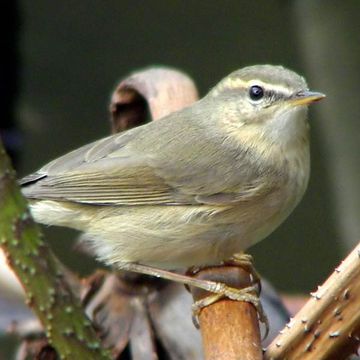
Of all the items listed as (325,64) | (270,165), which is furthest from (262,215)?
(325,64)

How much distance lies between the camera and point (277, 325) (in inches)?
118

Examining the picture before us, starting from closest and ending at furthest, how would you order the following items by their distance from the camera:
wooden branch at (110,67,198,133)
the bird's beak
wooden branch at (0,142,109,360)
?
wooden branch at (0,142,109,360) → the bird's beak → wooden branch at (110,67,198,133)

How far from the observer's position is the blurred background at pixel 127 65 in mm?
6086

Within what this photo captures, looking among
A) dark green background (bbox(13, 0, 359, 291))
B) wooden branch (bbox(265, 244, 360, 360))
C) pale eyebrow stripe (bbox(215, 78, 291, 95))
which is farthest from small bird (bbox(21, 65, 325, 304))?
dark green background (bbox(13, 0, 359, 291))

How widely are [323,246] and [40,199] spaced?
12.3 feet

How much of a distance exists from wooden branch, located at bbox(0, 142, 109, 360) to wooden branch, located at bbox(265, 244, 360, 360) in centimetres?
48

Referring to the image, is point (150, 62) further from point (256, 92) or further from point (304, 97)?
point (304, 97)

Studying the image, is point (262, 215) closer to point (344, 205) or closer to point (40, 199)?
point (40, 199)

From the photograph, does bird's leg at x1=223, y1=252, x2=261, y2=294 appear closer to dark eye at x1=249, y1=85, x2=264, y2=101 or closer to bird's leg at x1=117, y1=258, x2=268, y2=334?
bird's leg at x1=117, y1=258, x2=268, y2=334

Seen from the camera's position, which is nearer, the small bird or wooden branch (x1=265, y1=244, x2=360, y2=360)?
wooden branch (x1=265, y1=244, x2=360, y2=360)

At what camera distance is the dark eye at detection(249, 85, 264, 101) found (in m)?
3.09

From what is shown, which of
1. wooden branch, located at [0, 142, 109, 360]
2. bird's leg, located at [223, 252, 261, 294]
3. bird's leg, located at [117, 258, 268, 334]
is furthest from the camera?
bird's leg, located at [223, 252, 261, 294]

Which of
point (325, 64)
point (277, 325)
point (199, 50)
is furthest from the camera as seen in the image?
point (199, 50)

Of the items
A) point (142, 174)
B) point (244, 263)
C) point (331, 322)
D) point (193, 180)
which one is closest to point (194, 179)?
point (193, 180)
